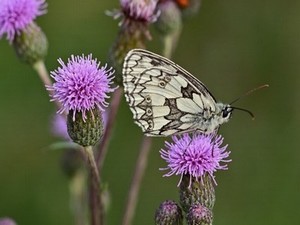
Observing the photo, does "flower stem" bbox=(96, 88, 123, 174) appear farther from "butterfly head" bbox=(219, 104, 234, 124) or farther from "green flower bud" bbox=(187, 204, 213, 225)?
"green flower bud" bbox=(187, 204, 213, 225)

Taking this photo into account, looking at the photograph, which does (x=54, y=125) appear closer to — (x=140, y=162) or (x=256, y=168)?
(x=140, y=162)

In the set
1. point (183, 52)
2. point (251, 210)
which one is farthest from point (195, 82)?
point (183, 52)

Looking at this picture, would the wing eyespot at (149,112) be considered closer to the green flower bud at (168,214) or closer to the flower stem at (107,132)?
the flower stem at (107,132)

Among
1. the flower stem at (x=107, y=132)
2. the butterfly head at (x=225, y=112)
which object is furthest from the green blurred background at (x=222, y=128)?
the butterfly head at (x=225, y=112)

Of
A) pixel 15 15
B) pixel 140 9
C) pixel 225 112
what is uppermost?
pixel 140 9

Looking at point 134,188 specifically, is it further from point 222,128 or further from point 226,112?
point 222,128

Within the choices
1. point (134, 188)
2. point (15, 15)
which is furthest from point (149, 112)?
point (15, 15)
